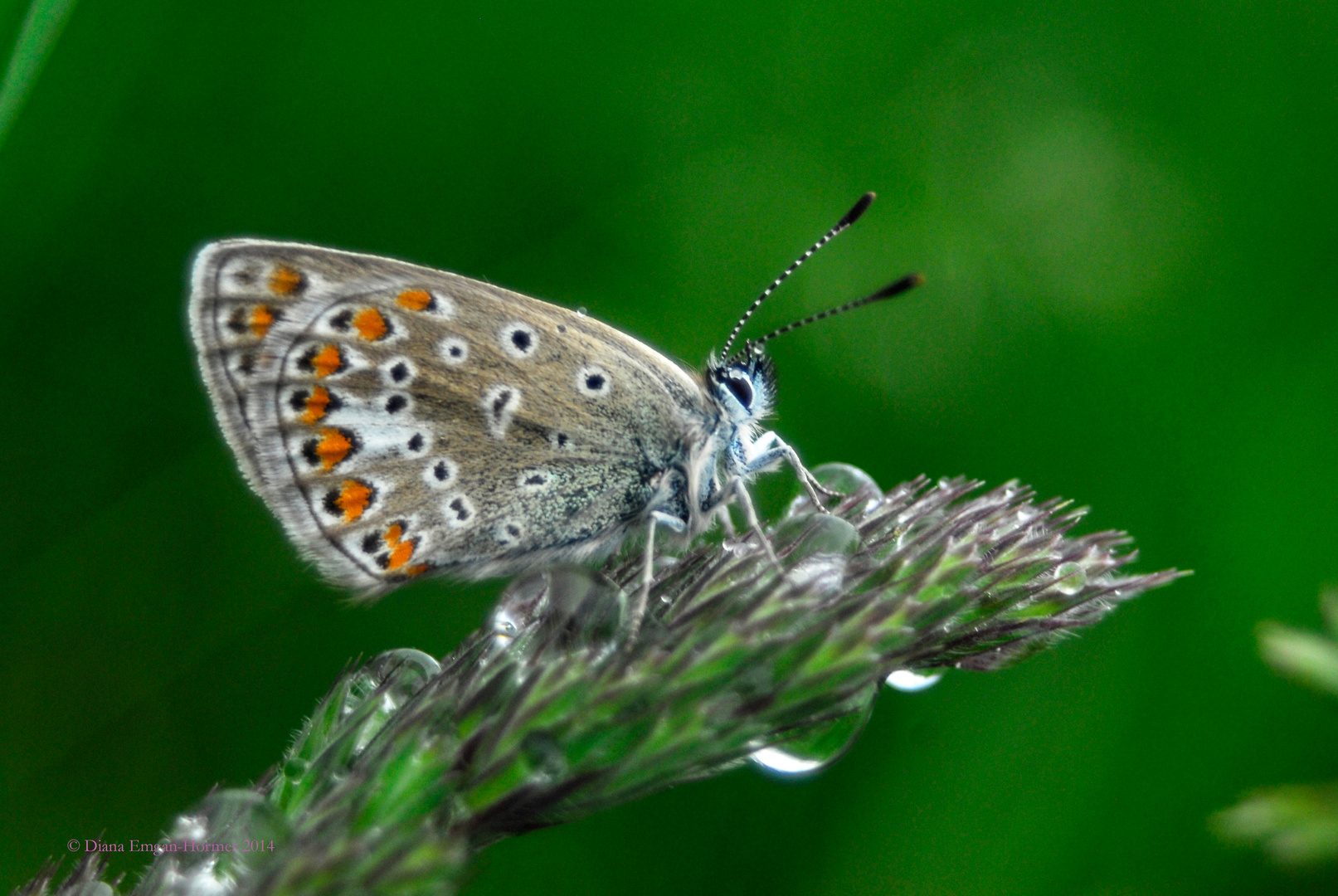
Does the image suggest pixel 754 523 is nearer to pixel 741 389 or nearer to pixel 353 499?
pixel 741 389

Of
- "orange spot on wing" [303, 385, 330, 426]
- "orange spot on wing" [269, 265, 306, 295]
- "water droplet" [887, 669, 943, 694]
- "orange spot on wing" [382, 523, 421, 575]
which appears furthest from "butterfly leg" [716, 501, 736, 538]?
"orange spot on wing" [269, 265, 306, 295]

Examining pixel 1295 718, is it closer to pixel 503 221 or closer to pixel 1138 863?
pixel 1138 863

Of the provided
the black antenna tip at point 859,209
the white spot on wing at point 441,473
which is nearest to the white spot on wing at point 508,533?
the white spot on wing at point 441,473

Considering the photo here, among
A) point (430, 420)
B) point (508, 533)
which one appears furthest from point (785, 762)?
point (430, 420)

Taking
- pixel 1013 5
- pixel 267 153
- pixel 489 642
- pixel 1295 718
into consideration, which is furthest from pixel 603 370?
pixel 1013 5

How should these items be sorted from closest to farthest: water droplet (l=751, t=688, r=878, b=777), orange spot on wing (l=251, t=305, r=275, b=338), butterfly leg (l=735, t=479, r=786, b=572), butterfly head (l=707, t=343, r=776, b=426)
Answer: water droplet (l=751, t=688, r=878, b=777) → butterfly leg (l=735, t=479, r=786, b=572) → orange spot on wing (l=251, t=305, r=275, b=338) → butterfly head (l=707, t=343, r=776, b=426)

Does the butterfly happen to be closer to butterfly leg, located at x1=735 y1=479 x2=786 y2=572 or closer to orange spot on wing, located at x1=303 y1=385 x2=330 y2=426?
orange spot on wing, located at x1=303 y1=385 x2=330 y2=426
